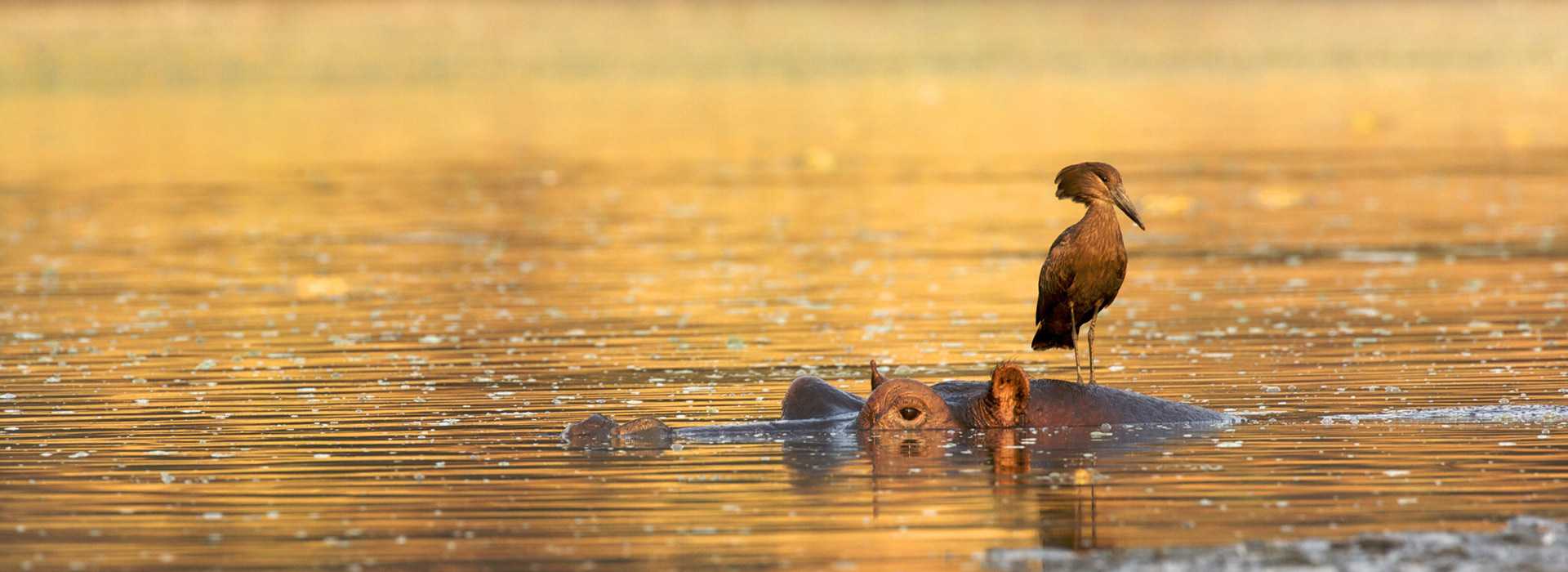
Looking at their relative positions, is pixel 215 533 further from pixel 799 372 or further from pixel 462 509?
pixel 799 372

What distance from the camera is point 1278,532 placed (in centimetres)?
1004

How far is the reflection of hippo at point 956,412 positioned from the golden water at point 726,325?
0.74ft

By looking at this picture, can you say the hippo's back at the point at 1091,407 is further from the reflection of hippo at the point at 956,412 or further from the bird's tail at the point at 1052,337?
the bird's tail at the point at 1052,337

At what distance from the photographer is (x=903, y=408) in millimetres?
13273

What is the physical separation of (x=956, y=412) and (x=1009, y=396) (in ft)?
1.29

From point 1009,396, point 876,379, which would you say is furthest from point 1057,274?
point 876,379

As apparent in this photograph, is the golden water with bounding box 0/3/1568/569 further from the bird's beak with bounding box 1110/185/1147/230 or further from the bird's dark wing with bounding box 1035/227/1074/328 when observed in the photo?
the bird's beak with bounding box 1110/185/1147/230

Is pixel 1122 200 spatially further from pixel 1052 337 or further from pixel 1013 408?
pixel 1013 408

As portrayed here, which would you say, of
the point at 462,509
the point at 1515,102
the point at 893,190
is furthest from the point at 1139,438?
the point at 1515,102

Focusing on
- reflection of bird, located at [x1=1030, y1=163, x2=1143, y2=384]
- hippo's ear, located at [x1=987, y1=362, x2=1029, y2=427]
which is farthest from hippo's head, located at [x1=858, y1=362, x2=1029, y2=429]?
reflection of bird, located at [x1=1030, y1=163, x2=1143, y2=384]

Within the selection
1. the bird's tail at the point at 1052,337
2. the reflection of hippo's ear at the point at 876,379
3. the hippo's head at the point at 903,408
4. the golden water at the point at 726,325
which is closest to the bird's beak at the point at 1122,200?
the bird's tail at the point at 1052,337

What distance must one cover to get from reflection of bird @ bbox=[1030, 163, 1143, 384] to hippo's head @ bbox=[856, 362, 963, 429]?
768mm

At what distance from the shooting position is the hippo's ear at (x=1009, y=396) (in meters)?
13.0

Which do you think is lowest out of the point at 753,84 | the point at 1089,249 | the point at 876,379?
the point at 876,379
